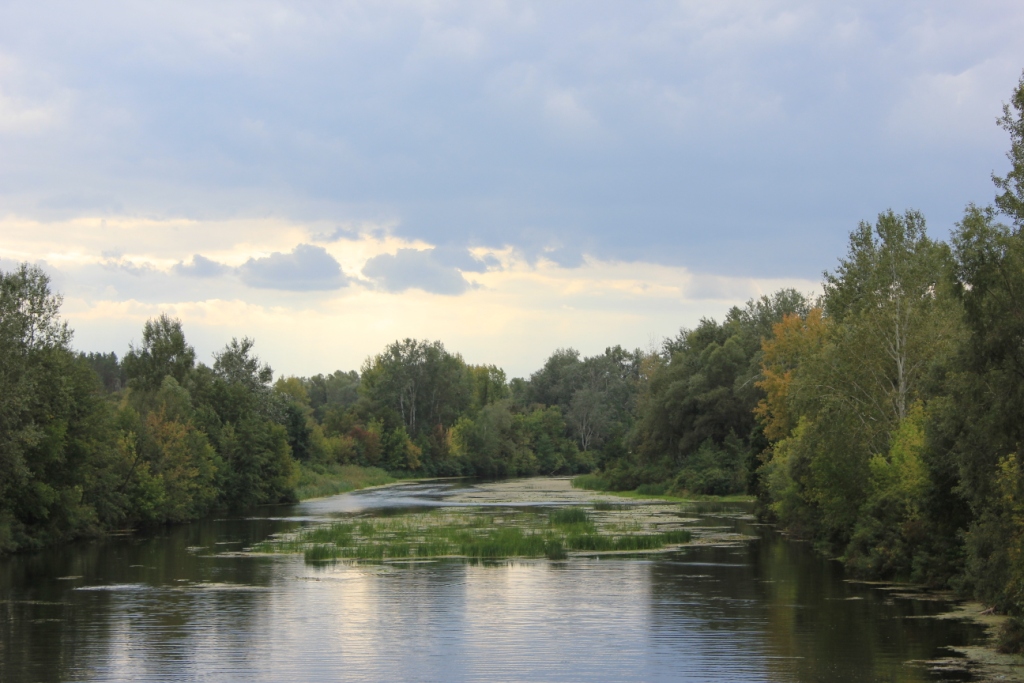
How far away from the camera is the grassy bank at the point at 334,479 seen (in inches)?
3656

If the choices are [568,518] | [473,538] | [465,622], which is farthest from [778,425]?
[465,622]

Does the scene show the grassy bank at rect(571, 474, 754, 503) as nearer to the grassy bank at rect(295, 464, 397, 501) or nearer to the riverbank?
the grassy bank at rect(295, 464, 397, 501)

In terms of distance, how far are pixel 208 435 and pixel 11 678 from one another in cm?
5814

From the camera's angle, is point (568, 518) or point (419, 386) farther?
point (419, 386)

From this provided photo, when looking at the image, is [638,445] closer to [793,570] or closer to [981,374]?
[793,570]

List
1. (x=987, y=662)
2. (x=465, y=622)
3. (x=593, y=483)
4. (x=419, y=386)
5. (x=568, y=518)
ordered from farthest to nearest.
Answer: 1. (x=419, y=386)
2. (x=593, y=483)
3. (x=568, y=518)
4. (x=465, y=622)
5. (x=987, y=662)

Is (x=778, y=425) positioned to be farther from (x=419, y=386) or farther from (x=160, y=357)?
(x=419, y=386)

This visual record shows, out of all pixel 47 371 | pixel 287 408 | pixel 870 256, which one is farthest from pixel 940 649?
pixel 287 408

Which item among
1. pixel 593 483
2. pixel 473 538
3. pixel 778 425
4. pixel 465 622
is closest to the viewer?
pixel 465 622

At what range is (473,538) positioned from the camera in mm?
43938

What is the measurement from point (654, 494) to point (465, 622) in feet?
191

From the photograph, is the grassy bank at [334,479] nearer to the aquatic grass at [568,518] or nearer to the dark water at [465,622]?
the aquatic grass at [568,518]

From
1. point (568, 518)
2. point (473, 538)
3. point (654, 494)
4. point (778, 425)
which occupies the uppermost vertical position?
point (778, 425)

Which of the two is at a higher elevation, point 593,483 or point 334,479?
point 334,479
